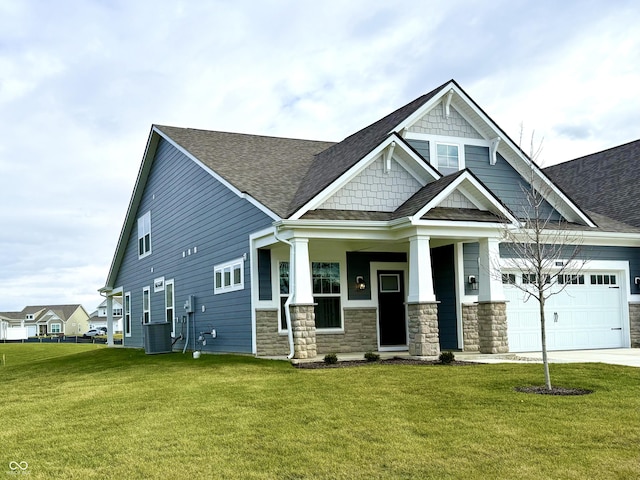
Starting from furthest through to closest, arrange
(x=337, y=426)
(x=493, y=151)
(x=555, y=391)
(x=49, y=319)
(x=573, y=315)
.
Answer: (x=49, y=319), (x=493, y=151), (x=573, y=315), (x=555, y=391), (x=337, y=426)

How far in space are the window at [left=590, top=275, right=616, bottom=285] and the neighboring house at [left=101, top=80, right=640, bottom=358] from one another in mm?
55

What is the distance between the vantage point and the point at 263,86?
57.8 ft

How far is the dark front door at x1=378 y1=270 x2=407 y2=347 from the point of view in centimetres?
1823

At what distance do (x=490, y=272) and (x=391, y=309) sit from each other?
12.0 ft

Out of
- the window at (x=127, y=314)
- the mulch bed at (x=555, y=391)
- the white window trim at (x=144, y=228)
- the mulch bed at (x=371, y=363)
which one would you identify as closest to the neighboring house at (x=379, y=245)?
the mulch bed at (x=371, y=363)

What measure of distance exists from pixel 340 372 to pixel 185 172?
36.1 ft

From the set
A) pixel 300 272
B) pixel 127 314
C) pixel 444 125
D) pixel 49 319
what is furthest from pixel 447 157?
pixel 49 319

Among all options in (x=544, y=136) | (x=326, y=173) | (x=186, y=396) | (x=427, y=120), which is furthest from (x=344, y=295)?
(x=186, y=396)

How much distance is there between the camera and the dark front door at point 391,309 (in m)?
18.2

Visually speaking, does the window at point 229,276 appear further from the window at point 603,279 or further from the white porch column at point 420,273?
the window at point 603,279

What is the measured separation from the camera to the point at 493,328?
15.6 metres

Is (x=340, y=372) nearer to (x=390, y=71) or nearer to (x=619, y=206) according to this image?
(x=390, y=71)

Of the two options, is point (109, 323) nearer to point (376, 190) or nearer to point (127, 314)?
point (127, 314)

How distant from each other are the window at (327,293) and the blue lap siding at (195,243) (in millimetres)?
1830
